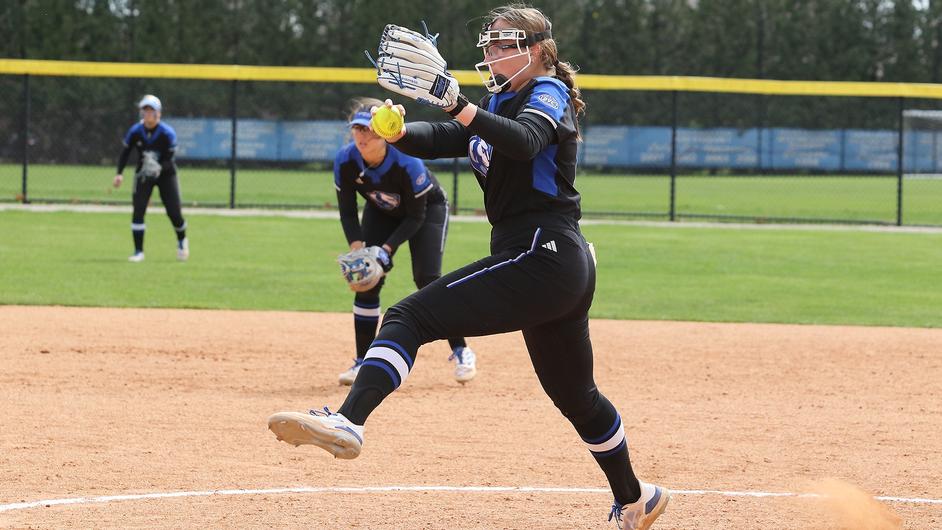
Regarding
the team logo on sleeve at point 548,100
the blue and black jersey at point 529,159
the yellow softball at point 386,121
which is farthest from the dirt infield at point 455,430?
the team logo on sleeve at point 548,100

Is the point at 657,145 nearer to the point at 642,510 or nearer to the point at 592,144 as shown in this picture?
the point at 592,144

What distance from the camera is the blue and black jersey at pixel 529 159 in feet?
15.0

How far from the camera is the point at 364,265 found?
7938 millimetres

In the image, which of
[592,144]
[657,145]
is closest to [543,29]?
[657,145]

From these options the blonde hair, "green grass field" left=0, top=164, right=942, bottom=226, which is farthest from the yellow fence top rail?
the blonde hair

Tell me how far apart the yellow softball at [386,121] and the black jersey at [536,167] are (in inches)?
14.9

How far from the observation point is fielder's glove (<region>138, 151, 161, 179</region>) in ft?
51.6

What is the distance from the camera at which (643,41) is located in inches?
2019

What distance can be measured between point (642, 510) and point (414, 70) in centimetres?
203

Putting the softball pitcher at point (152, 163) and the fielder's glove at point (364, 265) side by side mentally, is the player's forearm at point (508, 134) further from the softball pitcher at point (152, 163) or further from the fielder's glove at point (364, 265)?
the softball pitcher at point (152, 163)

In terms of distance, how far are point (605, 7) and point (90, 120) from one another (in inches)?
906

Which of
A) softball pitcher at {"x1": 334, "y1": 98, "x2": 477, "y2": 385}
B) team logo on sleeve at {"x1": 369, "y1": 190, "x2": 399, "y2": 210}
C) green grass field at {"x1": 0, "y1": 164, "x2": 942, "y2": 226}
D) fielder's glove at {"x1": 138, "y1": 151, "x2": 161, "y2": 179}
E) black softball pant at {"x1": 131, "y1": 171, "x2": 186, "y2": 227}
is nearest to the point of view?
softball pitcher at {"x1": 334, "y1": 98, "x2": 477, "y2": 385}

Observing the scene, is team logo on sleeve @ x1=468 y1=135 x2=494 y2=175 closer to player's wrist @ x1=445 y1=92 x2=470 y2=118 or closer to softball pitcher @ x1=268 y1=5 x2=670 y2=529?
softball pitcher @ x1=268 y1=5 x2=670 y2=529

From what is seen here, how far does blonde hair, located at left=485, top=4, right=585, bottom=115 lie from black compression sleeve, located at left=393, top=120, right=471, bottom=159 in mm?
425
